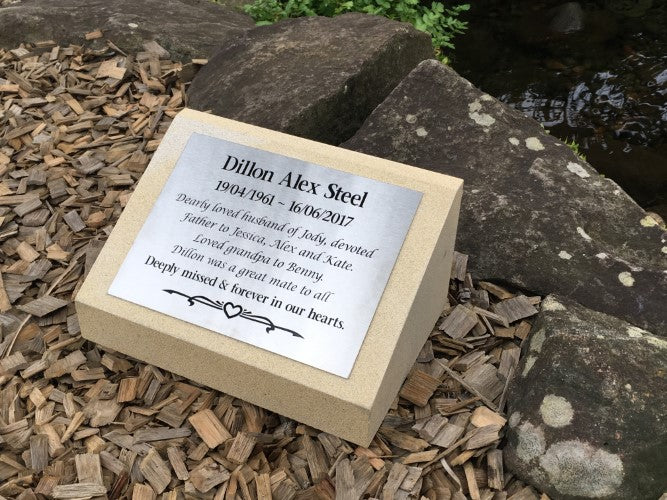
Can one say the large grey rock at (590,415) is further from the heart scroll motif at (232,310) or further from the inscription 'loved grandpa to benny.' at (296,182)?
the heart scroll motif at (232,310)

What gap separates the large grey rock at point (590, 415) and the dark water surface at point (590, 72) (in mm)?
2251

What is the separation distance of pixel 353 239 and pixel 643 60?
144 inches

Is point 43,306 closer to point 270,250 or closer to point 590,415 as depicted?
point 270,250

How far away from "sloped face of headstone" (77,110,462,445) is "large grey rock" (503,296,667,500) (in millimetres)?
414

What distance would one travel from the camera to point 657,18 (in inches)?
206

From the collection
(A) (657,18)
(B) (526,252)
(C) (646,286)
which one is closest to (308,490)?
(B) (526,252)

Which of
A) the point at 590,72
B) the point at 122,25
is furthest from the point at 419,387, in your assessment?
the point at 590,72

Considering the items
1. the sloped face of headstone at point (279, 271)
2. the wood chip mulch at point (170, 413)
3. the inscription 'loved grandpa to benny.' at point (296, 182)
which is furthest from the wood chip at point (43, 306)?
the inscription 'loved grandpa to benny.' at point (296, 182)

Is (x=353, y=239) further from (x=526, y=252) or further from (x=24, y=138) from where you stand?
(x=24, y=138)

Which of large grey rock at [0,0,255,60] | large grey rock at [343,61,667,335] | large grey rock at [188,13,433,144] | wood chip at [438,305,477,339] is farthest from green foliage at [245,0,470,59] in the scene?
wood chip at [438,305,477,339]

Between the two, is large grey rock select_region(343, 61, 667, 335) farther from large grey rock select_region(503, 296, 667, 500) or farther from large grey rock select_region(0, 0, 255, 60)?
large grey rock select_region(0, 0, 255, 60)

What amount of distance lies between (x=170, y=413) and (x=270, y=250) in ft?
2.17

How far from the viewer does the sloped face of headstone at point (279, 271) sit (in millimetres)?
2061

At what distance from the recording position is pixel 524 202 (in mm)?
2844
